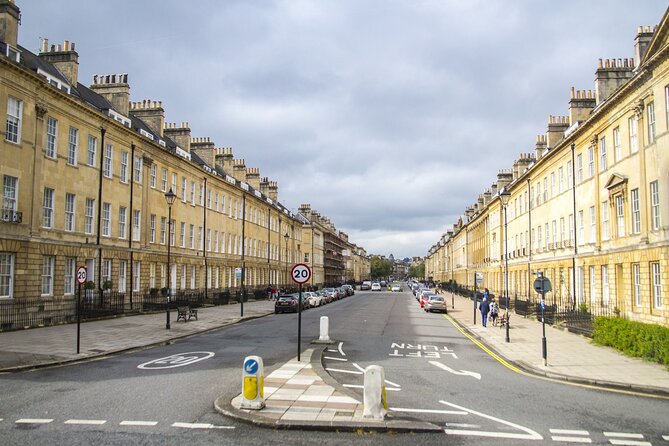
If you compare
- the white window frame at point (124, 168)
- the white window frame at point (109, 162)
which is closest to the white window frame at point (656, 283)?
the white window frame at point (109, 162)

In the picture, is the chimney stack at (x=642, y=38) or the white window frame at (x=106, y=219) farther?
the white window frame at (x=106, y=219)

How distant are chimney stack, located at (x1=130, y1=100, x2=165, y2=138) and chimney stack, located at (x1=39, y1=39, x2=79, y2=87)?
11.5 m

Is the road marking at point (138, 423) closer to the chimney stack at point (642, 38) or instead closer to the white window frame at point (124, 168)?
the chimney stack at point (642, 38)

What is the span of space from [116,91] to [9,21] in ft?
40.0

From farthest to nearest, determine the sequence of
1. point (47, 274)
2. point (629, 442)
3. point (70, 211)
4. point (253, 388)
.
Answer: point (70, 211), point (47, 274), point (253, 388), point (629, 442)

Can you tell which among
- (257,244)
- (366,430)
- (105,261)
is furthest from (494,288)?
(366,430)

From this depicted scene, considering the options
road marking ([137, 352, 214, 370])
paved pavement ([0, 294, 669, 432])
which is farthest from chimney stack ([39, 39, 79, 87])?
road marking ([137, 352, 214, 370])

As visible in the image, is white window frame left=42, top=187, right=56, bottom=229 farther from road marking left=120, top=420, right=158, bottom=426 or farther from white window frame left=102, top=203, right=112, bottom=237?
road marking left=120, top=420, right=158, bottom=426

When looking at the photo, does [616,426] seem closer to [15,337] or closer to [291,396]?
[291,396]

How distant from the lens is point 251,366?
889cm

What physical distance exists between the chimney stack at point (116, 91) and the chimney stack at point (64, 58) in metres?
4.97

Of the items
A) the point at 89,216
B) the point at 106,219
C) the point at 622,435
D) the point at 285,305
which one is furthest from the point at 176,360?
the point at 285,305

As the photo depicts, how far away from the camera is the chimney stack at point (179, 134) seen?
49844 millimetres

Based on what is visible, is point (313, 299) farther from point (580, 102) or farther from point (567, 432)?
point (567, 432)
